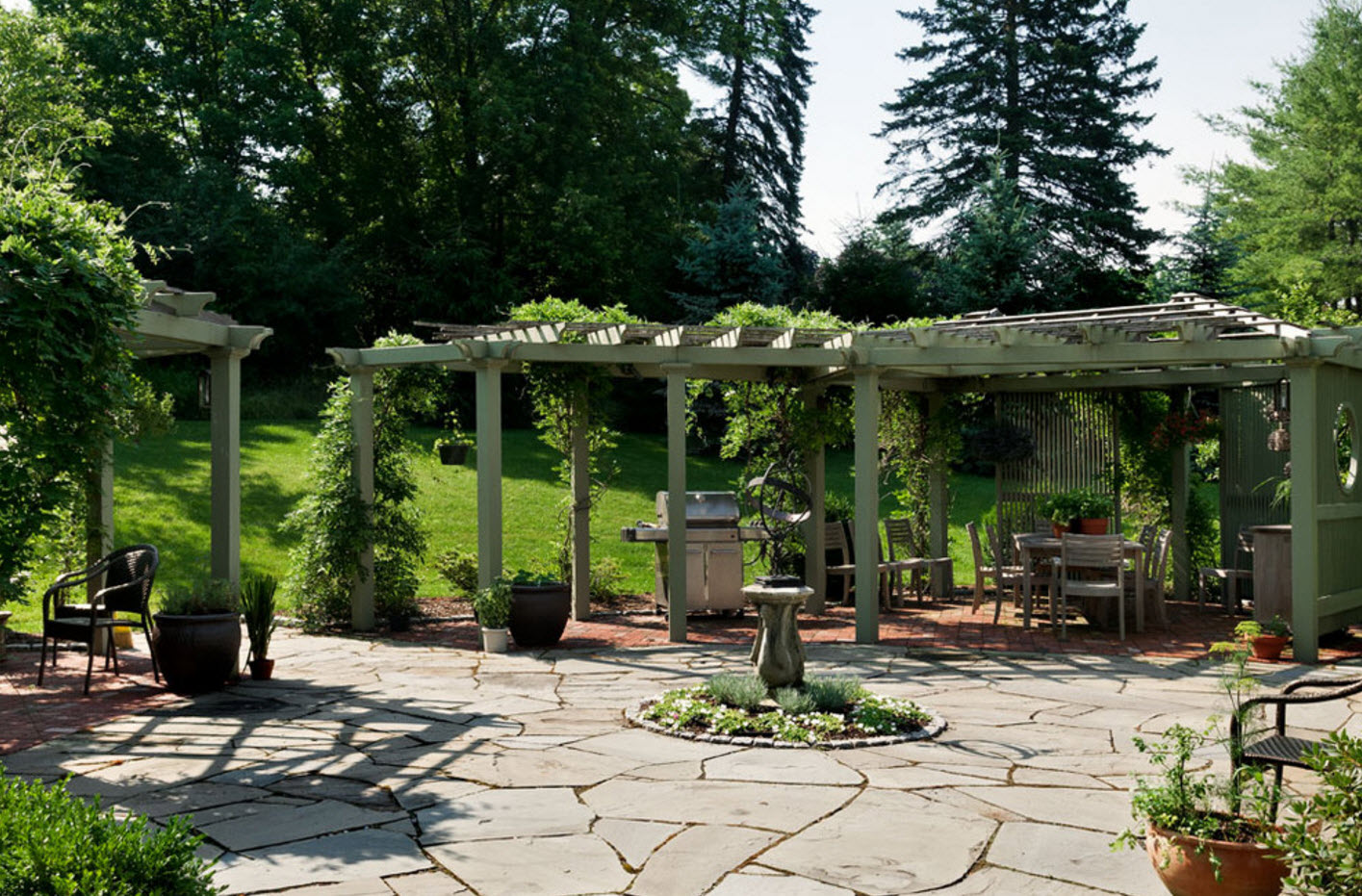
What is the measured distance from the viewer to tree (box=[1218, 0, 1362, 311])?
20188mm

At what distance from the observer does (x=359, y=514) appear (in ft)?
34.7

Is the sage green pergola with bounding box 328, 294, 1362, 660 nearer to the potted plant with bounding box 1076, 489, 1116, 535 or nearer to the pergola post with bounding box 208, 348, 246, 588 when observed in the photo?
the potted plant with bounding box 1076, 489, 1116, 535

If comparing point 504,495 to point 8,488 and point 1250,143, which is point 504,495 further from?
point 1250,143

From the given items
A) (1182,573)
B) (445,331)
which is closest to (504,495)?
(445,331)

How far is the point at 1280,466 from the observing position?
11930 millimetres

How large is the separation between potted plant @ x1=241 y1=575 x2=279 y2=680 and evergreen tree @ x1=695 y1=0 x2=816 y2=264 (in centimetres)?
2017

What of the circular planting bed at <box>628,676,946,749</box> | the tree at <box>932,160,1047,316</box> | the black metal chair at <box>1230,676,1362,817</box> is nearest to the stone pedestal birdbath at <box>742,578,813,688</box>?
the circular planting bed at <box>628,676,946,749</box>

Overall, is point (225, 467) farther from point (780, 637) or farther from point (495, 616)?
point (780, 637)

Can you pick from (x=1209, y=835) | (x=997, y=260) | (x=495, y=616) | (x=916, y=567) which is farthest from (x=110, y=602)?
(x=997, y=260)

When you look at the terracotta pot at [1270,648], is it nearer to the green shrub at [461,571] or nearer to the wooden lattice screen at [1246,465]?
the wooden lattice screen at [1246,465]

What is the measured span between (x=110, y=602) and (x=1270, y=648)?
27.2ft

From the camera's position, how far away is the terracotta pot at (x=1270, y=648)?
8.76 metres

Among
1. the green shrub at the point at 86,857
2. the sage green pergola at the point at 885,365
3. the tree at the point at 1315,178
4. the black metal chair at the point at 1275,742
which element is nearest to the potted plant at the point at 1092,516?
the sage green pergola at the point at 885,365

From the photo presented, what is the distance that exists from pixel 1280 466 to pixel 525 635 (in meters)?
7.90
